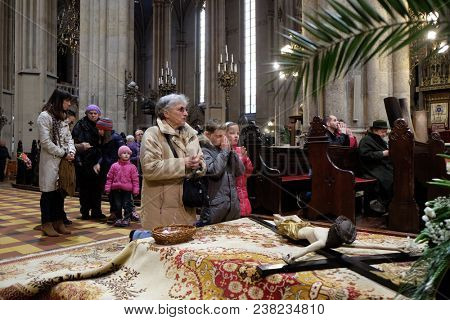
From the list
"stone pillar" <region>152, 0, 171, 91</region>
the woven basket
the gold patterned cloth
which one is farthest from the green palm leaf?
"stone pillar" <region>152, 0, 171, 91</region>

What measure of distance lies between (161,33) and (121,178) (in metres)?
16.9

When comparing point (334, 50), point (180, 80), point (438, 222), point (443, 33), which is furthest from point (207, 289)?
point (180, 80)

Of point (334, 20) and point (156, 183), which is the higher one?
point (334, 20)

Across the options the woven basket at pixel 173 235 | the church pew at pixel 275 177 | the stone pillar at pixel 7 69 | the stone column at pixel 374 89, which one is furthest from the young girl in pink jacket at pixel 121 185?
the stone pillar at pixel 7 69

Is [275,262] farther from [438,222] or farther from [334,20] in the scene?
[334,20]

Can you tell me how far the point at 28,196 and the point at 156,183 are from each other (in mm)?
7049

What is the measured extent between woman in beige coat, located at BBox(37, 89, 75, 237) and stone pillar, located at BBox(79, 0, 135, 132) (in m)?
6.44

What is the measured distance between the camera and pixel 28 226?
494 cm

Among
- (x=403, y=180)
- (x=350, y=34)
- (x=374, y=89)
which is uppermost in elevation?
(x=374, y=89)

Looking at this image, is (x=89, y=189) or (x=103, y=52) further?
A: (x=103, y=52)

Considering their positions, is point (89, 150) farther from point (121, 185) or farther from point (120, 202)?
point (120, 202)

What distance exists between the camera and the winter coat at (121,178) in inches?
201

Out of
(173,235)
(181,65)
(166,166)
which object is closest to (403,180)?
(166,166)

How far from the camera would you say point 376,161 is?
14.4 ft
